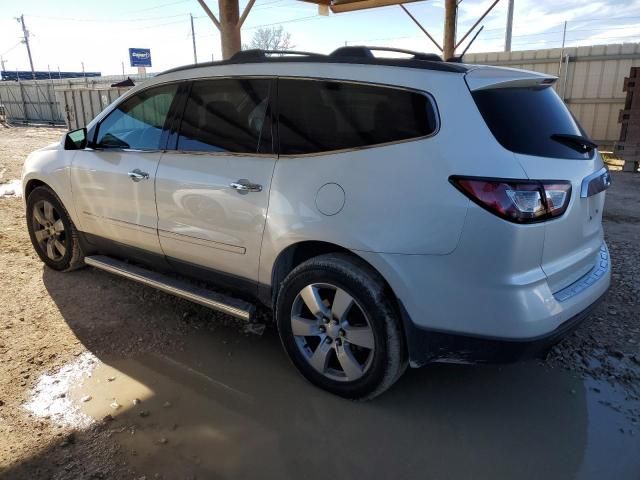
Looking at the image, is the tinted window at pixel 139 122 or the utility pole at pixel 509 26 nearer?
the tinted window at pixel 139 122

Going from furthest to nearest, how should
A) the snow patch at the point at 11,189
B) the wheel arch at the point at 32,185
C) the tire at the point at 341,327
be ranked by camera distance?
the snow patch at the point at 11,189 → the wheel arch at the point at 32,185 → the tire at the point at 341,327

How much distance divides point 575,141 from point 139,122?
2995 millimetres

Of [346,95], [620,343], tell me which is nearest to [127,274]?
[346,95]

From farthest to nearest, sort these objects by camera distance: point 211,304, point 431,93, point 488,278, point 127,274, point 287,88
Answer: point 127,274 → point 211,304 → point 287,88 → point 431,93 → point 488,278

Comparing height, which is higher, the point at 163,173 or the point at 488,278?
the point at 163,173

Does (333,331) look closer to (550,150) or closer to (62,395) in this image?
(550,150)

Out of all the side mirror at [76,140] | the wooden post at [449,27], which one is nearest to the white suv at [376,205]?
the side mirror at [76,140]

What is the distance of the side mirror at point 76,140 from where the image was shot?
4148 millimetres

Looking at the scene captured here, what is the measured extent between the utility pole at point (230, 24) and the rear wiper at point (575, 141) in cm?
469

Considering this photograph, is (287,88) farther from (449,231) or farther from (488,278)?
(488,278)

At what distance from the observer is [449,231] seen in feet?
7.45

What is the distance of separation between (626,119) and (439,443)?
1102 centimetres

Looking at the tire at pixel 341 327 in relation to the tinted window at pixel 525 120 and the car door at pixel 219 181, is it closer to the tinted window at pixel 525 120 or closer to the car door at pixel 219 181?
the car door at pixel 219 181

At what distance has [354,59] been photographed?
271 cm
